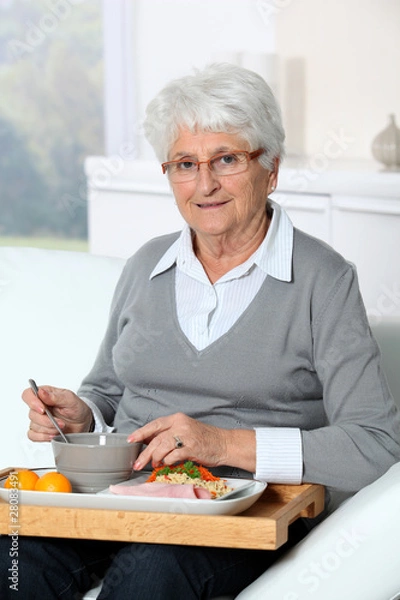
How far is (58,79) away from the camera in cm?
866

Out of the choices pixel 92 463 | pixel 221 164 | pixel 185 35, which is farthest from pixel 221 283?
pixel 185 35

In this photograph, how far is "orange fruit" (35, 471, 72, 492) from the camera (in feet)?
4.99

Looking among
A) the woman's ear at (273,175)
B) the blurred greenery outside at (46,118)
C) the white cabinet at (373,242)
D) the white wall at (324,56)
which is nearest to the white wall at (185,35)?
the white wall at (324,56)

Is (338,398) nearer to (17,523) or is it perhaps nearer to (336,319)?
(336,319)

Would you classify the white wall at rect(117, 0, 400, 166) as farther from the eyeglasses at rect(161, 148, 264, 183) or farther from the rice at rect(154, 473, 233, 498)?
the rice at rect(154, 473, 233, 498)

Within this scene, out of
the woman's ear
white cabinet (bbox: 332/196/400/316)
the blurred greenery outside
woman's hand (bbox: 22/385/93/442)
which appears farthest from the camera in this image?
the blurred greenery outside

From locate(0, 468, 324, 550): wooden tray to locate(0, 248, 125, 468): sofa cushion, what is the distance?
70cm

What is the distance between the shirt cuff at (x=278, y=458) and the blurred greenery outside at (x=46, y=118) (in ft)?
23.5

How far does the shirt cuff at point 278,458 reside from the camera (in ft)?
5.50

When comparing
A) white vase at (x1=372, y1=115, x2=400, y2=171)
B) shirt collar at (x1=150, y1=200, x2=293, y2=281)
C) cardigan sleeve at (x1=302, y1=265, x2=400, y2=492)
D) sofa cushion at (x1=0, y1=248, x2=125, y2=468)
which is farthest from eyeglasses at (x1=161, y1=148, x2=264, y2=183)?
white vase at (x1=372, y1=115, x2=400, y2=171)

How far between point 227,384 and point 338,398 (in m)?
0.20

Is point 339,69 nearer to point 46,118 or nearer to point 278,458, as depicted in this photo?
point 278,458

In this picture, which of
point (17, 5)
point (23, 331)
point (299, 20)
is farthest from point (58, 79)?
point (23, 331)

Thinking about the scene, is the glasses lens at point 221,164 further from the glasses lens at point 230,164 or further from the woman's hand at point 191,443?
the woman's hand at point 191,443
